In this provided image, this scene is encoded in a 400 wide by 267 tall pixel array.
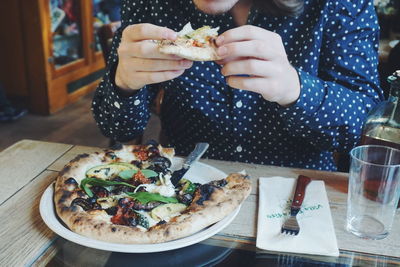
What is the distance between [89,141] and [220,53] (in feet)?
8.27

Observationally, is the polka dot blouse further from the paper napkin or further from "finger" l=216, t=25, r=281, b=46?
"finger" l=216, t=25, r=281, b=46

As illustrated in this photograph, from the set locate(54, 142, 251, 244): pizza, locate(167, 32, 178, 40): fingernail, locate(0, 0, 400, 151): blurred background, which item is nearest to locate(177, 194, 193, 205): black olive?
locate(54, 142, 251, 244): pizza

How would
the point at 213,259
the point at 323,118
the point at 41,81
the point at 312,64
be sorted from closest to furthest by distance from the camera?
the point at 213,259, the point at 323,118, the point at 312,64, the point at 41,81

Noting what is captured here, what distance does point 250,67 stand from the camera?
0.88m

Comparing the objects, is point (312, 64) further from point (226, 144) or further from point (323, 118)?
point (226, 144)

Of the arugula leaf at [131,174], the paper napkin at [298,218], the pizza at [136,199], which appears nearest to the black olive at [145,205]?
the pizza at [136,199]

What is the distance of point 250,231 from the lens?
2.79 ft

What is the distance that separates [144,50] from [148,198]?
305 mm

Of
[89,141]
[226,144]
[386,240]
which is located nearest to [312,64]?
[226,144]

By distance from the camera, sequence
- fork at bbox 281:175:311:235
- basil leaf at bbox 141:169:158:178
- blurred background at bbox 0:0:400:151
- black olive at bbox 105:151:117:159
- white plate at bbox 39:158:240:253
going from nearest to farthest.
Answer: white plate at bbox 39:158:240:253
fork at bbox 281:175:311:235
basil leaf at bbox 141:169:158:178
black olive at bbox 105:151:117:159
blurred background at bbox 0:0:400:151

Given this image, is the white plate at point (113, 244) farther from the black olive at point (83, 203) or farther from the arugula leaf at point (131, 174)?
the arugula leaf at point (131, 174)

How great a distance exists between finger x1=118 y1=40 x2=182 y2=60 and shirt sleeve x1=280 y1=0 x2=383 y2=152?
0.36 meters

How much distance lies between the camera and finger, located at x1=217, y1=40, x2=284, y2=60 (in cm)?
86

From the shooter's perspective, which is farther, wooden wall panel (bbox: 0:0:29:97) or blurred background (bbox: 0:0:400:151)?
wooden wall panel (bbox: 0:0:29:97)
